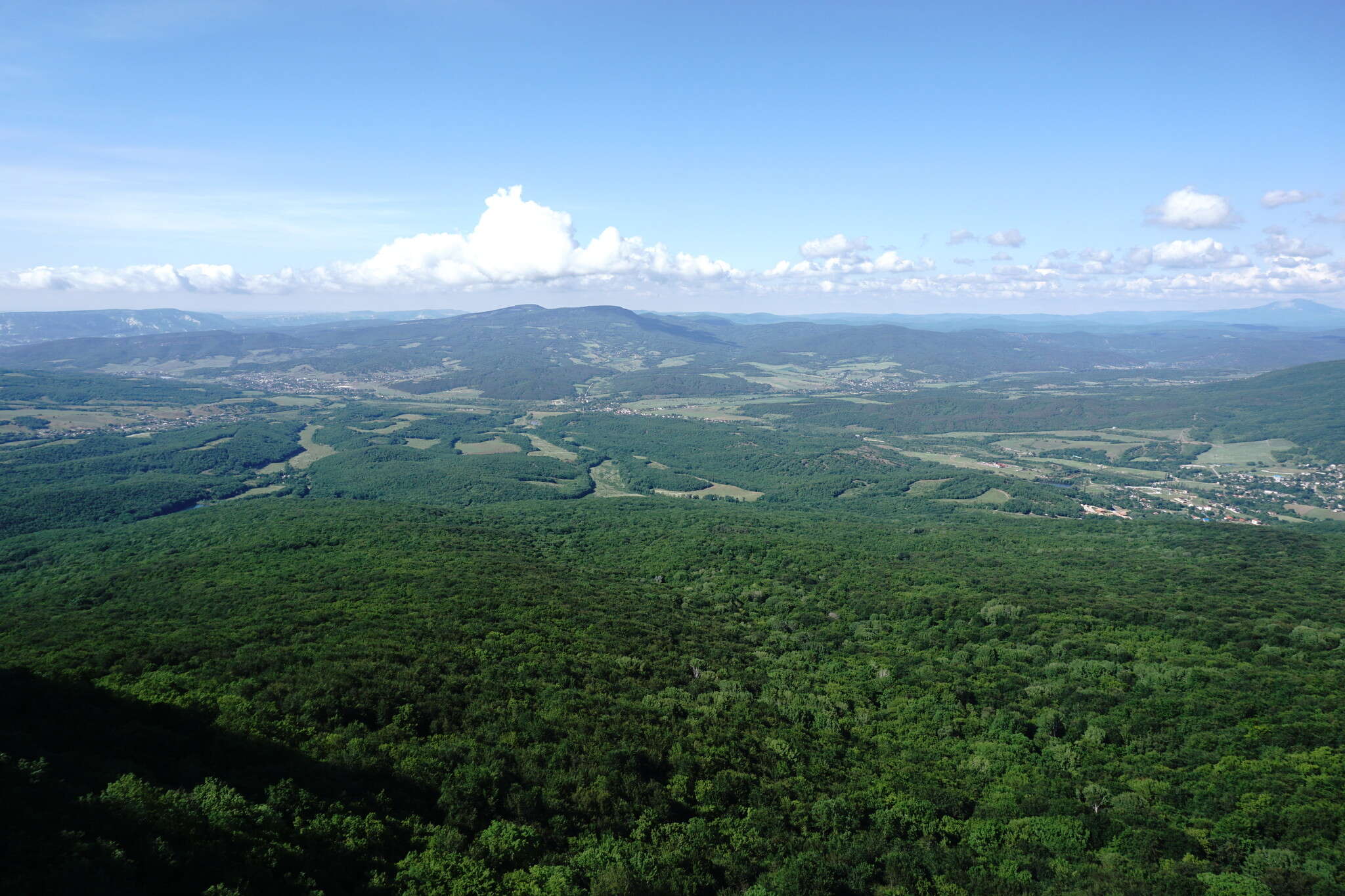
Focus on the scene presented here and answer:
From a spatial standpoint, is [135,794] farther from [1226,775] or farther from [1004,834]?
[1226,775]

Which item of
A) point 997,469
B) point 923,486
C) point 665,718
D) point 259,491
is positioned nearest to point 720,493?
point 923,486

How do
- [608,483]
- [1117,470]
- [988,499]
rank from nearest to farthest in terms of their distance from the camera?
1. [988,499]
2. [608,483]
3. [1117,470]

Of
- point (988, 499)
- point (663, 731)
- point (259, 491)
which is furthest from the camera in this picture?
point (988, 499)

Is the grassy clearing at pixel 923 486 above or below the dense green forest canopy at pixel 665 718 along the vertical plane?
below

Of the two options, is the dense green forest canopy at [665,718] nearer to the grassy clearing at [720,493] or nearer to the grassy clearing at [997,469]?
the grassy clearing at [720,493]

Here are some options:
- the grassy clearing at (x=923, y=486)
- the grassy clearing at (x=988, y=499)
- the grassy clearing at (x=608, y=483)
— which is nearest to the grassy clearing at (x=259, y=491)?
the grassy clearing at (x=608, y=483)

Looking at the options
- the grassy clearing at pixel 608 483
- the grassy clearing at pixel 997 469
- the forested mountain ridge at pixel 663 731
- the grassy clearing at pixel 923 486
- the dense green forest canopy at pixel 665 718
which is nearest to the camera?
the forested mountain ridge at pixel 663 731

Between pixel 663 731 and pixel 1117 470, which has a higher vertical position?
pixel 663 731

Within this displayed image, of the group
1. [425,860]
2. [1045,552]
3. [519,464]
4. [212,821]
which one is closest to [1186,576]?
[1045,552]

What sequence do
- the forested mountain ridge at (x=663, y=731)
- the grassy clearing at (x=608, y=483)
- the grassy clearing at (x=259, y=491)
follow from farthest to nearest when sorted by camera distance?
1. the grassy clearing at (x=608, y=483)
2. the grassy clearing at (x=259, y=491)
3. the forested mountain ridge at (x=663, y=731)

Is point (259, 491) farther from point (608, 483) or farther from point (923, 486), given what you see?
point (923, 486)

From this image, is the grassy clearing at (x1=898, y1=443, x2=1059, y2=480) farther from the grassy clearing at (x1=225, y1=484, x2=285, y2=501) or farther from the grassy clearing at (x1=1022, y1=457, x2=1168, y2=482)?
the grassy clearing at (x1=225, y1=484, x2=285, y2=501)
